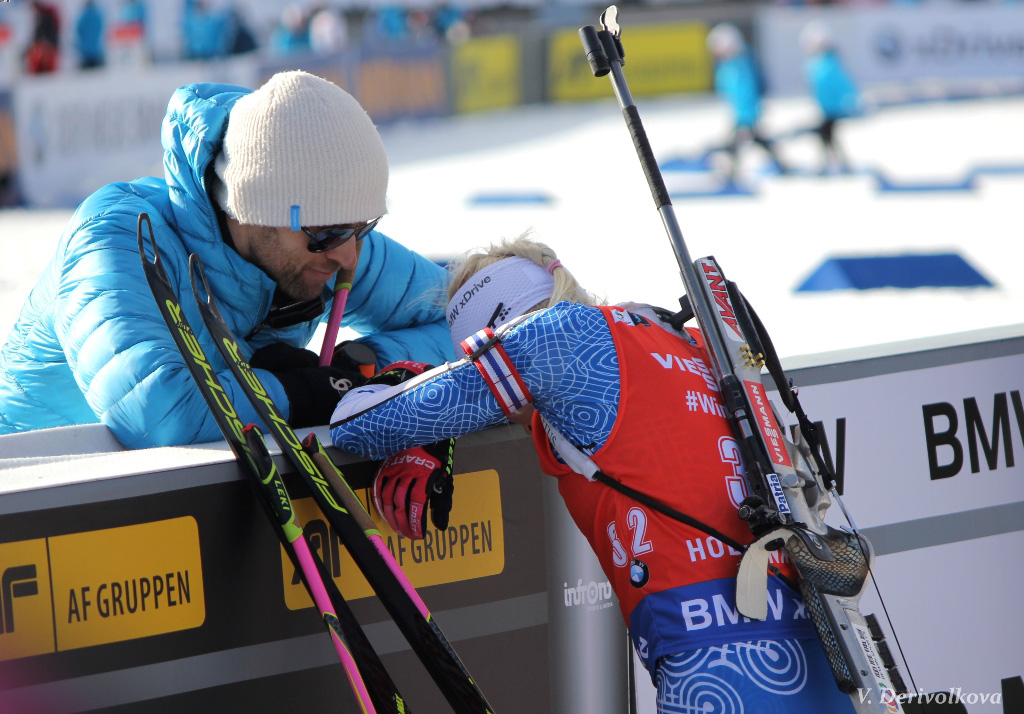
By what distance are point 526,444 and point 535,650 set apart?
43 centimetres

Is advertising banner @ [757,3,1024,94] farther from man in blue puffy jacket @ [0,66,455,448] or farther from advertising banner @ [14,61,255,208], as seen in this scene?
man in blue puffy jacket @ [0,66,455,448]

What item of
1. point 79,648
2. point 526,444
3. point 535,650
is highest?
point 526,444

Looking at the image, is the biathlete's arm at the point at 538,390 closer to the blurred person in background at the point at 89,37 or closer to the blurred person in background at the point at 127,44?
the blurred person in background at the point at 127,44

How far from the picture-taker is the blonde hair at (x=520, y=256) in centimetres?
221

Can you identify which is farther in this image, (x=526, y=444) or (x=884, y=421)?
(x=884, y=421)

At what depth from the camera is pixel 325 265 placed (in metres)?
2.47

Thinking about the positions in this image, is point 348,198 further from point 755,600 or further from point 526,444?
point 755,600

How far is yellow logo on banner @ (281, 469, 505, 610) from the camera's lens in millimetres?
2145

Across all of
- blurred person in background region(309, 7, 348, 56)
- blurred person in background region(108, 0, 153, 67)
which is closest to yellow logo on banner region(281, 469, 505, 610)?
blurred person in background region(108, 0, 153, 67)

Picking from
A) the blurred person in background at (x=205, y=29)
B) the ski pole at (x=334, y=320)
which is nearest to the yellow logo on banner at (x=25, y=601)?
the ski pole at (x=334, y=320)

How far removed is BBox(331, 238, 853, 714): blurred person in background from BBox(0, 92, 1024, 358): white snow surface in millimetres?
864

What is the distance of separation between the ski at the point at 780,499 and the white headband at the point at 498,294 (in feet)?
0.88

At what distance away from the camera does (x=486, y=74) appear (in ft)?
66.1

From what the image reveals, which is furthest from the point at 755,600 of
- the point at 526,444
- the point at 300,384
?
the point at 300,384
